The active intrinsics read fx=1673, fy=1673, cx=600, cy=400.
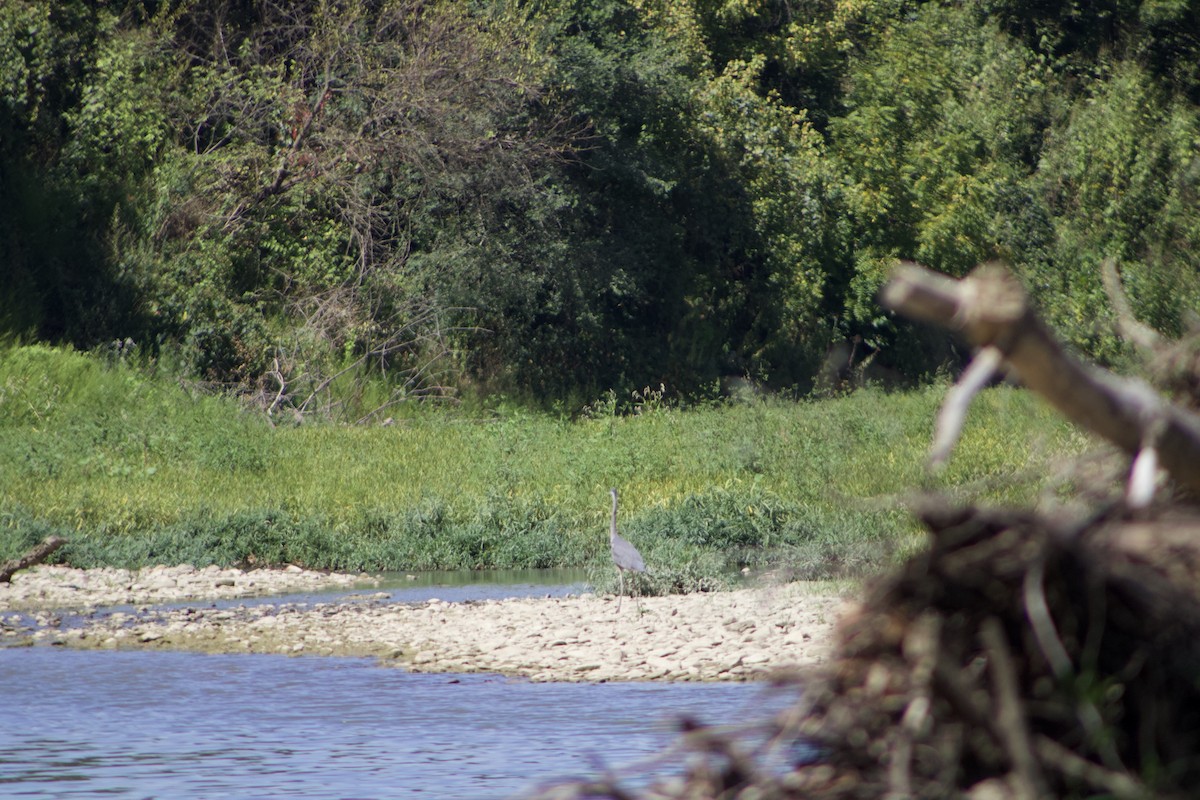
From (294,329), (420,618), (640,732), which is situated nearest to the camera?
(640,732)

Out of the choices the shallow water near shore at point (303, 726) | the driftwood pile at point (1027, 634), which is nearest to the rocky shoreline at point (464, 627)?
the shallow water near shore at point (303, 726)

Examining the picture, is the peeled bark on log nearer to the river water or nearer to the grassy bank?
the grassy bank

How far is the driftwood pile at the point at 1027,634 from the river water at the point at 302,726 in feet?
16.5

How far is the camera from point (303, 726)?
981cm

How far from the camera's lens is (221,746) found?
9359 millimetres

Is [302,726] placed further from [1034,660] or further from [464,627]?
[1034,660]

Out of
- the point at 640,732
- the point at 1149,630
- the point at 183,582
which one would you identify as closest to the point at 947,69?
the point at 183,582

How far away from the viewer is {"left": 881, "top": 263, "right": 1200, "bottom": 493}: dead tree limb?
2.42m

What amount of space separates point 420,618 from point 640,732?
4813 millimetres

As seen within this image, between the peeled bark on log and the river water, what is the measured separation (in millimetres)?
2699

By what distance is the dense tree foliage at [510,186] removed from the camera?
89.3 feet

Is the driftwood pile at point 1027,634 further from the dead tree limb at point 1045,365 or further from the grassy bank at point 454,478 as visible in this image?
the grassy bank at point 454,478

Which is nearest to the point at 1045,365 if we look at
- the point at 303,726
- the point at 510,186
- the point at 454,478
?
the point at 303,726

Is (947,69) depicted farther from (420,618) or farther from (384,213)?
(420,618)
